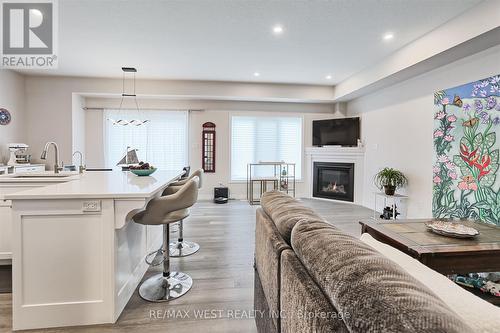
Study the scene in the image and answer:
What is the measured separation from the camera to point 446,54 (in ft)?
11.0

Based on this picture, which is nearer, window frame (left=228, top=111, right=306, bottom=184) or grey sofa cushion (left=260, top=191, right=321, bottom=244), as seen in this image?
grey sofa cushion (left=260, top=191, right=321, bottom=244)

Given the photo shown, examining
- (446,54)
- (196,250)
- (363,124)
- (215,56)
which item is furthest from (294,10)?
(363,124)

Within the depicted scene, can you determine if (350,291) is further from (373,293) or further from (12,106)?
(12,106)

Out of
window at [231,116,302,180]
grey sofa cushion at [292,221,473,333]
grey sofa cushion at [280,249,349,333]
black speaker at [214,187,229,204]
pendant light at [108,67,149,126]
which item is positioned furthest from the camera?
window at [231,116,302,180]

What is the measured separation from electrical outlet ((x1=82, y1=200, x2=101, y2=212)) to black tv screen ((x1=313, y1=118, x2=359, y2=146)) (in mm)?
5487

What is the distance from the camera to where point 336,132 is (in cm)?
629

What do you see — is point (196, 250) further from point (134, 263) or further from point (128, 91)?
point (128, 91)

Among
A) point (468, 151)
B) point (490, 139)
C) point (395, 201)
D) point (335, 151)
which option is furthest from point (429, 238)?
point (335, 151)

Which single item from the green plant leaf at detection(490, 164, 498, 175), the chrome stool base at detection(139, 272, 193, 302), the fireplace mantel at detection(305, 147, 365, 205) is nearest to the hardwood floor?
the chrome stool base at detection(139, 272, 193, 302)

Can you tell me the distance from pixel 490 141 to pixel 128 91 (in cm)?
610

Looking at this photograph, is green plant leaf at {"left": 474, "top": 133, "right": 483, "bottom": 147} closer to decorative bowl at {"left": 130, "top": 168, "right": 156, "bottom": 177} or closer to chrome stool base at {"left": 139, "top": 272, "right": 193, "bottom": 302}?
chrome stool base at {"left": 139, "top": 272, "right": 193, "bottom": 302}

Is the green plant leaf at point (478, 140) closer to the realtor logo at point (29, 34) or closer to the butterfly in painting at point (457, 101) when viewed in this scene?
the butterfly in painting at point (457, 101)

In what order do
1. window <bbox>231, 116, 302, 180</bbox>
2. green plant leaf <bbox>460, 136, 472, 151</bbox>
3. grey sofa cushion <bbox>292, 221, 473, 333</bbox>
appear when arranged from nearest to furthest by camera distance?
1. grey sofa cushion <bbox>292, 221, 473, 333</bbox>
2. green plant leaf <bbox>460, 136, 472, 151</bbox>
3. window <bbox>231, 116, 302, 180</bbox>

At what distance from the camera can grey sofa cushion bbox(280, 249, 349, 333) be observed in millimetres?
670
